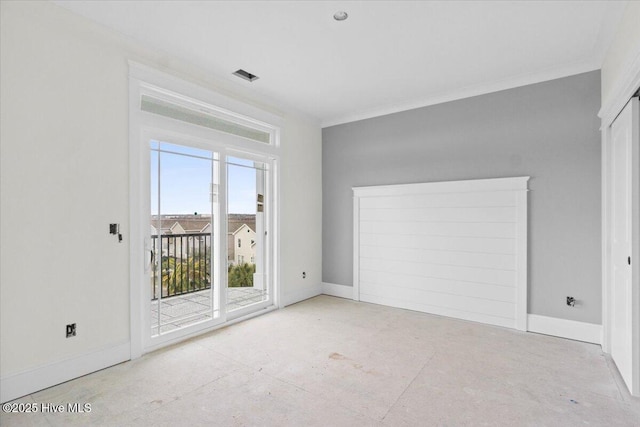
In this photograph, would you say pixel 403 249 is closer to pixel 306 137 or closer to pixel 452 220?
pixel 452 220

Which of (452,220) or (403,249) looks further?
(403,249)

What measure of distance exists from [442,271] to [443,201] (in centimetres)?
88

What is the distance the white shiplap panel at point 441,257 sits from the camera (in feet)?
12.0

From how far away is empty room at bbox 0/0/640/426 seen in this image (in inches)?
87.4

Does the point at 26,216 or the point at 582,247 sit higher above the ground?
the point at 26,216

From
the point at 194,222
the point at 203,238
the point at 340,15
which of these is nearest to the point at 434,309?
the point at 203,238

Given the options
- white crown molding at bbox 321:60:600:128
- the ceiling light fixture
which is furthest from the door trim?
the ceiling light fixture

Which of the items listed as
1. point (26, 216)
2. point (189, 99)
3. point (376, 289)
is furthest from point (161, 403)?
point (376, 289)

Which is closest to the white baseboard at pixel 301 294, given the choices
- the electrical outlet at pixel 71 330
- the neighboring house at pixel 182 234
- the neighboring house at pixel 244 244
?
the neighboring house at pixel 244 244

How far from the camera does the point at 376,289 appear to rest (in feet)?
15.1

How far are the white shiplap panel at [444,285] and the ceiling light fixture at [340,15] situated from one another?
3.13 m

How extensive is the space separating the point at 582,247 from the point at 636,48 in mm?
1971

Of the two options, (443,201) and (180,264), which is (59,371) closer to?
(180,264)

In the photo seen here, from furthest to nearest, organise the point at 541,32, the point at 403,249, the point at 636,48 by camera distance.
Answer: the point at 403,249 → the point at 541,32 → the point at 636,48
